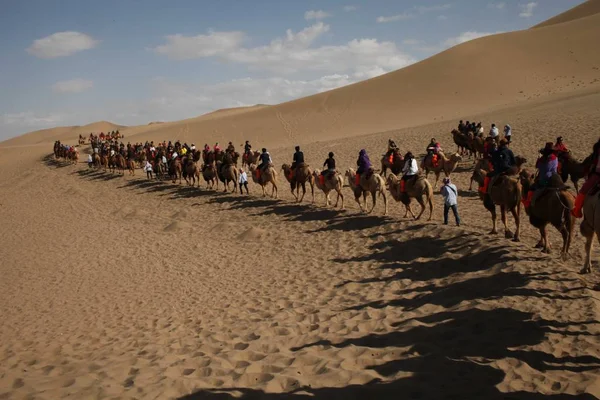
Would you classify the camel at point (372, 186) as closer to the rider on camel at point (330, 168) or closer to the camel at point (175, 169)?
the rider on camel at point (330, 168)

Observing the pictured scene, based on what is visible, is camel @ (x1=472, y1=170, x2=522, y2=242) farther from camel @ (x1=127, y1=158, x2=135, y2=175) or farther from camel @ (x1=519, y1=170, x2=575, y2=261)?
camel @ (x1=127, y1=158, x2=135, y2=175)

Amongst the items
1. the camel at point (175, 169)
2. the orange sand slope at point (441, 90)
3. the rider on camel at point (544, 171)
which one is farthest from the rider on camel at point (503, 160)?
the orange sand slope at point (441, 90)

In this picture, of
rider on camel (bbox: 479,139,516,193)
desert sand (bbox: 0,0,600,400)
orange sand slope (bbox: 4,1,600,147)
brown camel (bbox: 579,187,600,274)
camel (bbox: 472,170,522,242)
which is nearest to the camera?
desert sand (bbox: 0,0,600,400)

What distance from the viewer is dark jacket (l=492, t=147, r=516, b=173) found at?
11469 millimetres

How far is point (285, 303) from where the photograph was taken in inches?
369

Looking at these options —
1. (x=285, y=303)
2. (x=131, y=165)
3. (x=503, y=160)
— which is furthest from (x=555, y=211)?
(x=131, y=165)

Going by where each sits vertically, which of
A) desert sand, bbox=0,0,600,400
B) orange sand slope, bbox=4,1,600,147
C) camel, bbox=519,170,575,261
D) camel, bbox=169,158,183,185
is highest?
orange sand slope, bbox=4,1,600,147

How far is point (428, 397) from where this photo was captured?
5.41 m

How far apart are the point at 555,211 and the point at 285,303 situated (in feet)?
19.3

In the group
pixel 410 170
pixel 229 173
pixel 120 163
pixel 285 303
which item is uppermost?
pixel 120 163

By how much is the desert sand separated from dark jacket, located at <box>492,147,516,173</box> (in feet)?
5.74

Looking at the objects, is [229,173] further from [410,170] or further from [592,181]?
[592,181]

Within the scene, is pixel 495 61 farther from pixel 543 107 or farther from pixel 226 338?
pixel 226 338

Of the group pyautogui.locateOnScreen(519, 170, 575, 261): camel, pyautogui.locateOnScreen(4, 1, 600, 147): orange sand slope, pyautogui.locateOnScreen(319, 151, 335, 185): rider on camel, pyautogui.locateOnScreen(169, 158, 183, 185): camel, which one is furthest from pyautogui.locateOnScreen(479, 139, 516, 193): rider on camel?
pyautogui.locateOnScreen(4, 1, 600, 147): orange sand slope
